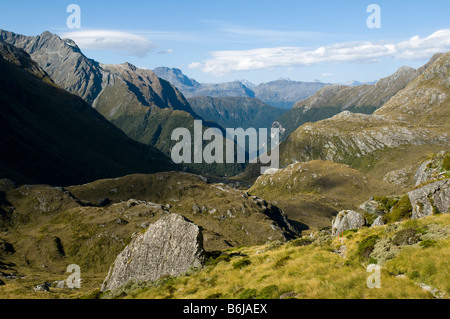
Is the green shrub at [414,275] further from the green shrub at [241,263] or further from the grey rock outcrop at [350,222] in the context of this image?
the grey rock outcrop at [350,222]

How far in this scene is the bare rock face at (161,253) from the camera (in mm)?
43312

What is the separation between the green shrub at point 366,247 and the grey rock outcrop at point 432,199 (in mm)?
20824

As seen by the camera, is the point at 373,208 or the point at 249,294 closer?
the point at 249,294

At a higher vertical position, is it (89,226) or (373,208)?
(373,208)

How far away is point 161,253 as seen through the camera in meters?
46.7

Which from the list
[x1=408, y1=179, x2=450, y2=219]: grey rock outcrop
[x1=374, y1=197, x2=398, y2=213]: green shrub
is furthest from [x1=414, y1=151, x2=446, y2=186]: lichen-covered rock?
[x1=408, y1=179, x2=450, y2=219]: grey rock outcrop

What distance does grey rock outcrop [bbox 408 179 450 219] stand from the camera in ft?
144

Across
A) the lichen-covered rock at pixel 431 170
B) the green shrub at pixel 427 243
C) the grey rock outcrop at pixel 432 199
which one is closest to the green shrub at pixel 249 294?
the green shrub at pixel 427 243

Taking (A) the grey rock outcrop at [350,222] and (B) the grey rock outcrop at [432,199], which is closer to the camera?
(B) the grey rock outcrop at [432,199]

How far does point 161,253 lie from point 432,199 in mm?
39115

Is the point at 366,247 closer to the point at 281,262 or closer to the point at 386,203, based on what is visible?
the point at 281,262

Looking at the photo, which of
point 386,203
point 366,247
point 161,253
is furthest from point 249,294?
point 386,203
